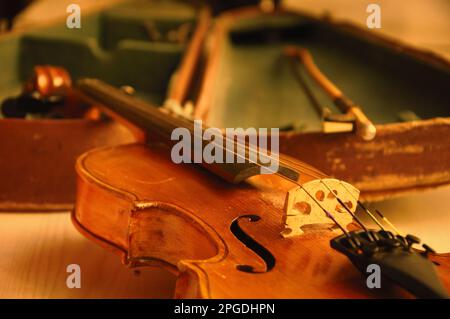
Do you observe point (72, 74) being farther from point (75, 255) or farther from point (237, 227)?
point (237, 227)

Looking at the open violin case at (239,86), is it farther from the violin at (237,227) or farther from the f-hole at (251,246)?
the f-hole at (251,246)

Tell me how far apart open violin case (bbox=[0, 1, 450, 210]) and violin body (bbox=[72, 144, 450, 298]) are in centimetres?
17

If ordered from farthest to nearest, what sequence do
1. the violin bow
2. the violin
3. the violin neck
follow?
1. the violin bow
2. the violin neck
3. the violin

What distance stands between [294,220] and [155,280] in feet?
1.08

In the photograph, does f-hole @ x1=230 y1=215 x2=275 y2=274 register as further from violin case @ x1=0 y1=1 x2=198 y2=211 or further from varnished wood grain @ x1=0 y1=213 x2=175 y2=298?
violin case @ x1=0 y1=1 x2=198 y2=211

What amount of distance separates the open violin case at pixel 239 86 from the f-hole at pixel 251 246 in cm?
32

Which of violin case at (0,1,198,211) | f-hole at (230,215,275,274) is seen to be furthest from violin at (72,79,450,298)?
violin case at (0,1,198,211)

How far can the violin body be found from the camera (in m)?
0.66

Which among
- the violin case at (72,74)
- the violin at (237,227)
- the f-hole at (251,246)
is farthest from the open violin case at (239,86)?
the f-hole at (251,246)

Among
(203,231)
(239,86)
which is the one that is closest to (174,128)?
(203,231)

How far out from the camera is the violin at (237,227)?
0.66m

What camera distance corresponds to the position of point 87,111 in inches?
51.3

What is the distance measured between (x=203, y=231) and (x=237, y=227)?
0.04 m

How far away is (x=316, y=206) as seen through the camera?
0.78m
